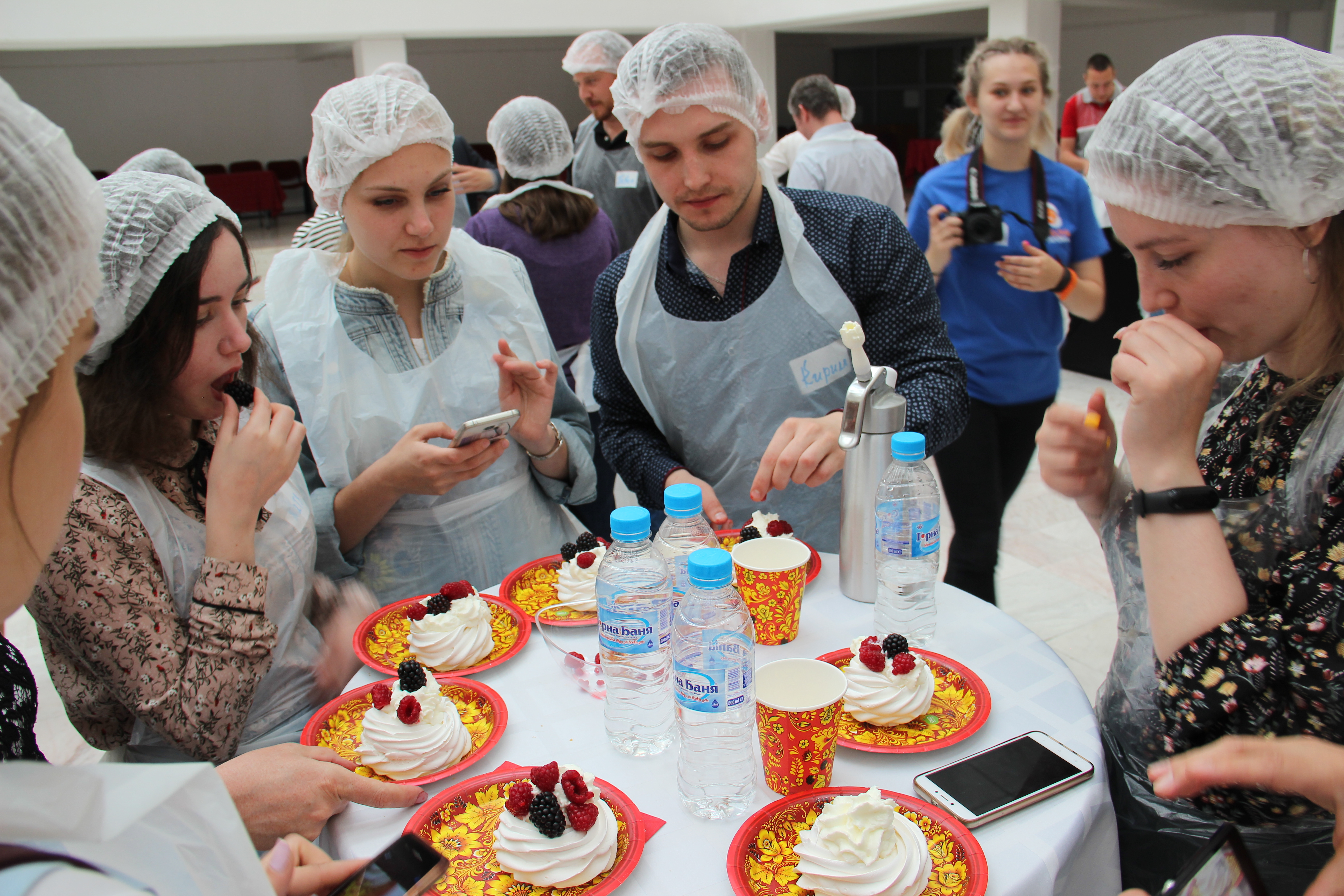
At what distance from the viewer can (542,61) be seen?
16.4 metres

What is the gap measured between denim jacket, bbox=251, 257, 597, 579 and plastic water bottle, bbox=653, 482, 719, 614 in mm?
660

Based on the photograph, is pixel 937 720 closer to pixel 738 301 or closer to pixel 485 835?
pixel 485 835

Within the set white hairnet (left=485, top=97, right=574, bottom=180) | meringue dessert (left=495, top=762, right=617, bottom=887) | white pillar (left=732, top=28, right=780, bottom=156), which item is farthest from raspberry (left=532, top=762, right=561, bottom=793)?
white pillar (left=732, top=28, right=780, bottom=156)

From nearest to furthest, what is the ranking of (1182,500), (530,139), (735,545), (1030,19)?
(1182,500), (735,545), (530,139), (1030,19)

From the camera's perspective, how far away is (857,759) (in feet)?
3.71

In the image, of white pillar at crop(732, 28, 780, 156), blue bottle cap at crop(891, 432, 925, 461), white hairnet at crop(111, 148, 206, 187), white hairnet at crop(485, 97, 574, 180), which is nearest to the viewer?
blue bottle cap at crop(891, 432, 925, 461)

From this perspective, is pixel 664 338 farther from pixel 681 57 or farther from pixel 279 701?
pixel 279 701

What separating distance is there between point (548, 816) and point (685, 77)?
148cm

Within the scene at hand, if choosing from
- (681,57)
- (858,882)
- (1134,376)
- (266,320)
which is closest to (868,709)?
(858,882)

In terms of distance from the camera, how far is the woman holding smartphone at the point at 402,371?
70.9 inches

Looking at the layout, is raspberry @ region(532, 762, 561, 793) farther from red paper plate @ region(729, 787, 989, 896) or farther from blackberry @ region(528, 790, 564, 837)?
red paper plate @ region(729, 787, 989, 896)

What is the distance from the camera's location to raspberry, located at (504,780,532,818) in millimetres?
957

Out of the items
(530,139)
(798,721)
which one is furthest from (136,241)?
(530,139)

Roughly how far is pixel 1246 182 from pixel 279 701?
166 centimetres
